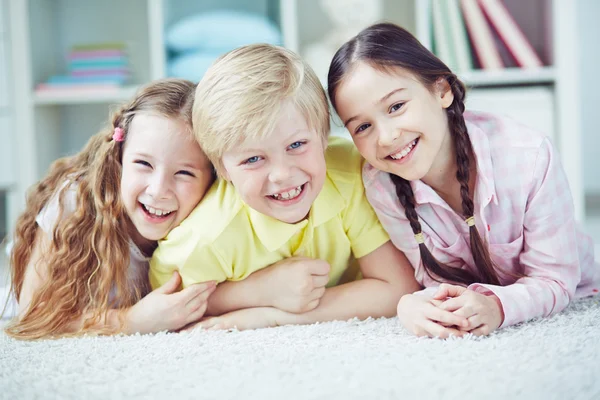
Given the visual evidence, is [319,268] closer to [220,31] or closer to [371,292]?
[371,292]

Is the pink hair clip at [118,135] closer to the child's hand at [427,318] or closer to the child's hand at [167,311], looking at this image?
the child's hand at [167,311]

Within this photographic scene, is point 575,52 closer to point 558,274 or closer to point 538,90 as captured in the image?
point 538,90

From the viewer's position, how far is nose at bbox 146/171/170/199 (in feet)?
3.56

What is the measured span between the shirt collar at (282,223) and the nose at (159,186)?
0.15 meters

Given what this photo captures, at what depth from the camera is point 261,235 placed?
3.51ft

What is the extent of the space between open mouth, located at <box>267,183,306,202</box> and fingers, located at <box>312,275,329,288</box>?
0.51ft

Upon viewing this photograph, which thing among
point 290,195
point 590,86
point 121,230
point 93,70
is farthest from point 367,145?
point 590,86

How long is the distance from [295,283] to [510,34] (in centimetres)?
135

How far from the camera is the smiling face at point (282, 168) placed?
98 cm

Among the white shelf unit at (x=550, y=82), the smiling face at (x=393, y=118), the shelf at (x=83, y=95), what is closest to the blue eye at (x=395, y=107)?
the smiling face at (x=393, y=118)

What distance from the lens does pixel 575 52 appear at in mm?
2010

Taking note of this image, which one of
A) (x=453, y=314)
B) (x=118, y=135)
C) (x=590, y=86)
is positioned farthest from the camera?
(x=590, y=86)

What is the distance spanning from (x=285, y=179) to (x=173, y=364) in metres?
0.32

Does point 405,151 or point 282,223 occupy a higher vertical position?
point 405,151
